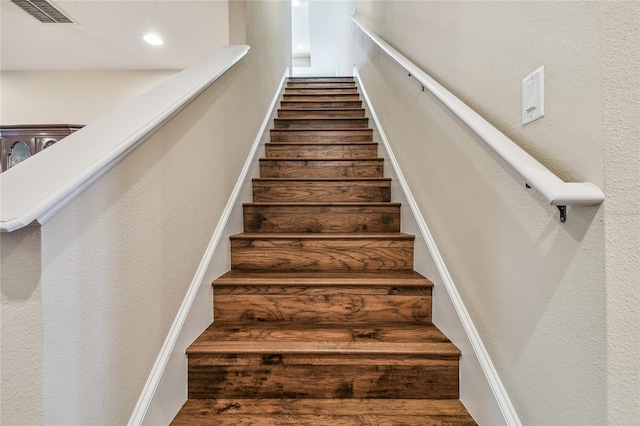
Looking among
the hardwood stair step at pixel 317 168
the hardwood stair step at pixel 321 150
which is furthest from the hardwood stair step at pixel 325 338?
the hardwood stair step at pixel 321 150

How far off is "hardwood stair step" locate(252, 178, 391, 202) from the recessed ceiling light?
5.50 feet

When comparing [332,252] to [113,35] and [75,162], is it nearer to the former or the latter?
[75,162]

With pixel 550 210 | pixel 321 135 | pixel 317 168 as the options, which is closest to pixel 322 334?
pixel 550 210

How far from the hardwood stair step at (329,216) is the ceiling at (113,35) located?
1272 mm

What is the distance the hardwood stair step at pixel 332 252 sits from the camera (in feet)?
4.97

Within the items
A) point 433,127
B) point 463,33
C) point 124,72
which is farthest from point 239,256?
point 124,72

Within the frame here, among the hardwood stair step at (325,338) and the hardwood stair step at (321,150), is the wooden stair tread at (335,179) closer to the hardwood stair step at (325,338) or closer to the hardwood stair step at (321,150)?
the hardwood stair step at (321,150)

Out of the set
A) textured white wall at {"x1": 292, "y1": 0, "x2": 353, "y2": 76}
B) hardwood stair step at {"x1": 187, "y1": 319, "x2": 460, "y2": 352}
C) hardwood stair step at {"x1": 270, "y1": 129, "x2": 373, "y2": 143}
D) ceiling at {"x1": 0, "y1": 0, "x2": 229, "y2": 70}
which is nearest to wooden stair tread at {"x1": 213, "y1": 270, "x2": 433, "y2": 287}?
hardwood stair step at {"x1": 187, "y1": 319, "x2": 460, "y2": 352}

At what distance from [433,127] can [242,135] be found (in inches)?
42.7

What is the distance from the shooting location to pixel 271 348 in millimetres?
1066

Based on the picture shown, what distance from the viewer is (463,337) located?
3.37ft

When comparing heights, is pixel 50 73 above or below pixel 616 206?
above

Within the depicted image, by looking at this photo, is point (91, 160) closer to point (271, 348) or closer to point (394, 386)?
point (271, 348)

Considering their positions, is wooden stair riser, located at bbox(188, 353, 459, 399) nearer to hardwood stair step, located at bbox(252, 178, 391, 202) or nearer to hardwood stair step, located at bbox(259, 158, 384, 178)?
hardwood stair step, located at bbox(252, 178, 391, 202)
